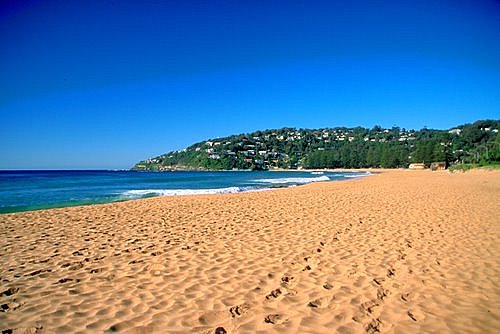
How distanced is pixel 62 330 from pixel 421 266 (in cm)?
535

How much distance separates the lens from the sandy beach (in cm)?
322

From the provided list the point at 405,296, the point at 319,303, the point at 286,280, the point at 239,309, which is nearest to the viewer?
the point at 239,309

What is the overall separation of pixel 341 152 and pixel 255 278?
149285 mm

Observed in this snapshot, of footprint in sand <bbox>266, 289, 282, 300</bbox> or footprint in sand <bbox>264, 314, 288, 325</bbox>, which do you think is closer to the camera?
footprint in sand <bbox>264, 314, 288, 325</bbox>

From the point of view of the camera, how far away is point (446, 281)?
431cm

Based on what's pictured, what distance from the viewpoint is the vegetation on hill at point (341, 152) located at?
10088cm

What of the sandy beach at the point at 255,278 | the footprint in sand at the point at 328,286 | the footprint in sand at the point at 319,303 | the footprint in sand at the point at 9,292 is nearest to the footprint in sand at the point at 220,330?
the sandy beach at the point at 255,278

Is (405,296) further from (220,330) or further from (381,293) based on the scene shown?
(220,330)

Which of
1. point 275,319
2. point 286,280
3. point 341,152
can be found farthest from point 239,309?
point 341,152

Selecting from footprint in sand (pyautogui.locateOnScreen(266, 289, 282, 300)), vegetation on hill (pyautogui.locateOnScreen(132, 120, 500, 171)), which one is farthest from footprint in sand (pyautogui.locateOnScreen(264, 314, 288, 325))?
vegetation on hill (pyautogui.locateOnScreen(132, 120, 500, 171))

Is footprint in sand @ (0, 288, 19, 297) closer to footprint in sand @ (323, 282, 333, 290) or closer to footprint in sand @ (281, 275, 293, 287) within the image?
footprint in sand @ (281, 275, 293, 287)

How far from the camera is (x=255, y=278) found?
4438 millimetres

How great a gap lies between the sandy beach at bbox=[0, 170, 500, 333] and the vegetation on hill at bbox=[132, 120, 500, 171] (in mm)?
71923

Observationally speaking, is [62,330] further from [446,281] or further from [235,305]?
[446,281]
